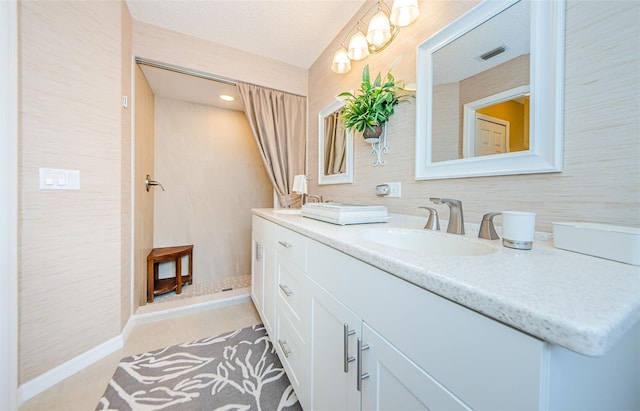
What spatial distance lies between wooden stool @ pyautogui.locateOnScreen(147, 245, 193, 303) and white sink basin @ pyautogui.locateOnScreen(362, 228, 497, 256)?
7.09 ft

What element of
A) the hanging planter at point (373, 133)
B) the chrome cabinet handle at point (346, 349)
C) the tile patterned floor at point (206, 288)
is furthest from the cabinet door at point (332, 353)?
the tile patterned floor at point (206, 288)

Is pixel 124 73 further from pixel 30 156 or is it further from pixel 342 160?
pixel 342 160

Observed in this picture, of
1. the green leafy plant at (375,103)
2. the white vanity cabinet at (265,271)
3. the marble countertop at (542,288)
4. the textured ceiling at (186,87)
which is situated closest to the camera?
the marble countertop at (542,288)

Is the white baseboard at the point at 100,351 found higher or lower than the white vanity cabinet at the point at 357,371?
lower

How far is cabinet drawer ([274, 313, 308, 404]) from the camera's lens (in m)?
0.96

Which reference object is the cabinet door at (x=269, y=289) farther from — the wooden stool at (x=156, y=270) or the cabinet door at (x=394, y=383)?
the wooden stool at (x=156, y=270)

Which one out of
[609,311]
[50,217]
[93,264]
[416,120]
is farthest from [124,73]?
[609,311]

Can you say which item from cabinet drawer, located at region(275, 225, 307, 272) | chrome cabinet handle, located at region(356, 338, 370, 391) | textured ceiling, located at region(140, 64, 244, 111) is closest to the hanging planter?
cabinet drawer, located at region(275, 225, 307, 272)

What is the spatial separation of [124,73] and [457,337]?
2226 millimetres

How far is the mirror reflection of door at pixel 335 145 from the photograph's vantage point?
1808 millimetres

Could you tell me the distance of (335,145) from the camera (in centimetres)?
192

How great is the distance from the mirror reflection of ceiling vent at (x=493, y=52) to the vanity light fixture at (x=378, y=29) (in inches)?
18.2

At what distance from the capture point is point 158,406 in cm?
109

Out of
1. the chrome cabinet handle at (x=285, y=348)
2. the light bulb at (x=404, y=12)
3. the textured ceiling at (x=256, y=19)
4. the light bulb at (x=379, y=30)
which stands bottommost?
the chrome cabinet handle at (x=285, y=348)
